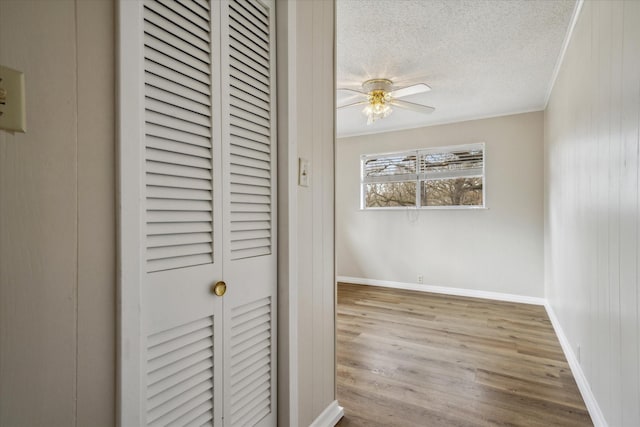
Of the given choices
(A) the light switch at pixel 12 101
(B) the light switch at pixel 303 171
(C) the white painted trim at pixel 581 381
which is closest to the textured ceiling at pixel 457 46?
(B) the light switch at pixel 303 171

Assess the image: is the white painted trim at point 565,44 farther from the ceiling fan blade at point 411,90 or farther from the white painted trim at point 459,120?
the ceiling fan blade at point 411,90

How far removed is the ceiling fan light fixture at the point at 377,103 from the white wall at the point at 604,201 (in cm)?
146

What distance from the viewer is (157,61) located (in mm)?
876

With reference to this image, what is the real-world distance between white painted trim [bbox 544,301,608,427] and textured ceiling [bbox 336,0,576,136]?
234 centimetres

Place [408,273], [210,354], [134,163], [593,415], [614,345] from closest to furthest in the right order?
[134,163] → [210,354] → [614,345] → [593,415] → [408,273]

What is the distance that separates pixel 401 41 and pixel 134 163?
2.40 metres

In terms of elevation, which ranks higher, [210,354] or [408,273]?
[210,354]

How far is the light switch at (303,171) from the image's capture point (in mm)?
1475

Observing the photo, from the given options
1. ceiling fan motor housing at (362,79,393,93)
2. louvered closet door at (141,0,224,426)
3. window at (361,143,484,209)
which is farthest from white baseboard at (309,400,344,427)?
window at (361,143,484,209)

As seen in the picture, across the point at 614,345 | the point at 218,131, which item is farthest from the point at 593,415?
the point at 218,131

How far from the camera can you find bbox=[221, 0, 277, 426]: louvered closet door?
3.71 feet

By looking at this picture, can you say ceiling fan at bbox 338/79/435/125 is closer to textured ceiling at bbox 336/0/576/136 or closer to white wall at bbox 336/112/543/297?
textured ceiling at bbox 336/0/576/136

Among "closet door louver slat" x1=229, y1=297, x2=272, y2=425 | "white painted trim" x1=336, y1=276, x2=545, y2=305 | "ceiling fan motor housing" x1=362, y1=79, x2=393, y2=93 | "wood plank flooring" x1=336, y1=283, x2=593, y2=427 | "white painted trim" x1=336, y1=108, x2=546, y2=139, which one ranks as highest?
"white painted trim" x1=336, y1=108, x2=546, y2=139

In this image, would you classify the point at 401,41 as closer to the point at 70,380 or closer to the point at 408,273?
the point at 70,380
